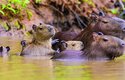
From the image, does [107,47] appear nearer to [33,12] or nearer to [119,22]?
[119,22]

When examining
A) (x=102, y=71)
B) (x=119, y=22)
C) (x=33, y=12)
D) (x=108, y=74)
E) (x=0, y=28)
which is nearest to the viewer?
(x=108, y=74)

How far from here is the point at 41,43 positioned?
424 inches

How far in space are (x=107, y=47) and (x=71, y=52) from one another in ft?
1.94

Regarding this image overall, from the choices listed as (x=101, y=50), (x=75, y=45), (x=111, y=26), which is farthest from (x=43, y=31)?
(x=101, y=50)

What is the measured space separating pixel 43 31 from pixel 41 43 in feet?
1.07

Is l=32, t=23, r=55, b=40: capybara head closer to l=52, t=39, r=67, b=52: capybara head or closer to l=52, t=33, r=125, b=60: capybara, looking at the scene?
l=52, t=39, r=67, b=52: capybara head

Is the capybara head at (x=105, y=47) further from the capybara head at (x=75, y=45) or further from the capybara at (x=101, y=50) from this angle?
the capybara head at (x=75, y=45)

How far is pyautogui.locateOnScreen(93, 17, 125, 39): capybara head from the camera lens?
10.1m

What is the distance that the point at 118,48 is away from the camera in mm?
8234

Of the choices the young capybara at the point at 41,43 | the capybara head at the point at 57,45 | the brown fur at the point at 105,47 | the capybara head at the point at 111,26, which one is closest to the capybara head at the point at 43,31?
the young capybara at the point at 41,43

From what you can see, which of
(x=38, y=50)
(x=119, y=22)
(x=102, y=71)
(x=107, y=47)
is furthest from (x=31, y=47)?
(x=102, y=71)

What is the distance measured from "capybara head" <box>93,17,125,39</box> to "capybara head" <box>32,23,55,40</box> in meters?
0.92

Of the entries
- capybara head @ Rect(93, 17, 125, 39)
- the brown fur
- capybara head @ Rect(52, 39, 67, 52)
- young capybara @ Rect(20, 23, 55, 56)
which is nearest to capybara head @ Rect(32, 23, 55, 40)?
young capybara @ Rect(20, 23, 55, 56)

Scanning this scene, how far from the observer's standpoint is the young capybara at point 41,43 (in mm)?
10156
